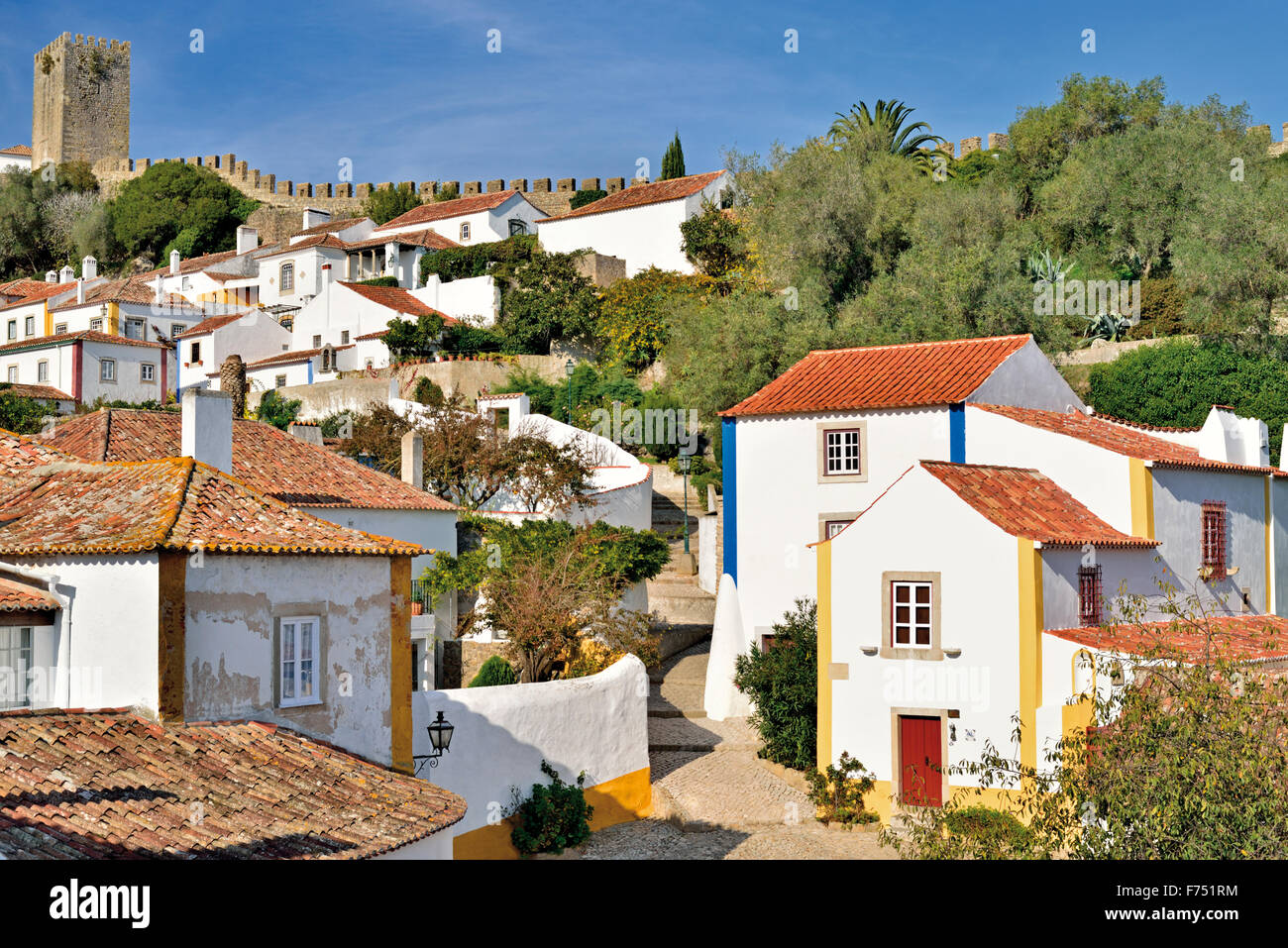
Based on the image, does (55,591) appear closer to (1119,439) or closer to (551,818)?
(551,818)

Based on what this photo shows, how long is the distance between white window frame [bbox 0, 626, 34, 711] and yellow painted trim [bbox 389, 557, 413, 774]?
4247 millimetres

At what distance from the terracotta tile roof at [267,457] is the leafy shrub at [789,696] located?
7739mm

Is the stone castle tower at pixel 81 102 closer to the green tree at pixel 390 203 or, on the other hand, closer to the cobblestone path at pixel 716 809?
the green tree at pixel 390 203

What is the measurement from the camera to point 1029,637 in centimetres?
2339

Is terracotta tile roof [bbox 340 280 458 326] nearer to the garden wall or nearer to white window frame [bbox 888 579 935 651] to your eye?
the garden wall

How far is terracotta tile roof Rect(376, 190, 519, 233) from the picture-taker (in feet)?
237

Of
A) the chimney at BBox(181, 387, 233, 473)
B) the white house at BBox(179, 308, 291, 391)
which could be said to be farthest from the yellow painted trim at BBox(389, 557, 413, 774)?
the white house at BBox(179, 308, 291, 391)

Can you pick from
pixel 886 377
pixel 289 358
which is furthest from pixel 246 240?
pixel 886 377

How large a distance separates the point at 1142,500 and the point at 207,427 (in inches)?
678

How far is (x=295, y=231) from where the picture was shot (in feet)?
277

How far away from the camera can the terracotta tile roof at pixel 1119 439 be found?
90.0 feet
